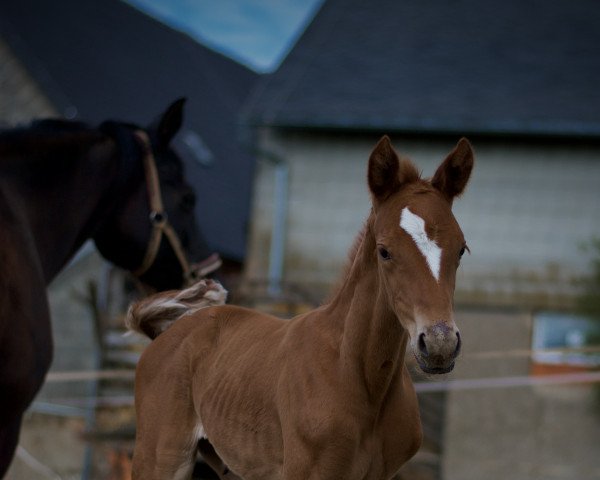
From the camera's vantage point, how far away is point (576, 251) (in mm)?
13281

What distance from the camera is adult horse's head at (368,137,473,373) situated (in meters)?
3.07

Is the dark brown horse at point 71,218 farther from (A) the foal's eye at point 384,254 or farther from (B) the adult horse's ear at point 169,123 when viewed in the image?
(A) the foal's eye at point 384,254

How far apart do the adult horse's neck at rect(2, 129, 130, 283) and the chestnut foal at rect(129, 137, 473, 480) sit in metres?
1.10

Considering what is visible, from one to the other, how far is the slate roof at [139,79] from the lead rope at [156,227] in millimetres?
12020

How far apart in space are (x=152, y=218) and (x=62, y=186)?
529 mm

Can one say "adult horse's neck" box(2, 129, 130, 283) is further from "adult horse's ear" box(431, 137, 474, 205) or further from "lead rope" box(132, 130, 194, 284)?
"adult horse's ear" box(431, 137, 474, 205)

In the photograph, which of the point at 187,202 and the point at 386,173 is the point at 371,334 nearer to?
the point at 386,173

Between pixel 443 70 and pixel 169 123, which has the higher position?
pixel 443 70

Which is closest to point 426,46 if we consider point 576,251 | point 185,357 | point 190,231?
point 576,251

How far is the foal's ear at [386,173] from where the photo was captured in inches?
137

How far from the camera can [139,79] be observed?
71.1 feet

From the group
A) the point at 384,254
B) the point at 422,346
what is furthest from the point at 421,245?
the point at 422,346

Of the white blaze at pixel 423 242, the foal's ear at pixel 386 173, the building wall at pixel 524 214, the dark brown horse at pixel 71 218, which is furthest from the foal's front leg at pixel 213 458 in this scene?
the building wall at pixel 524 214

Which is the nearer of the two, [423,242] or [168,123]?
[423,242]
